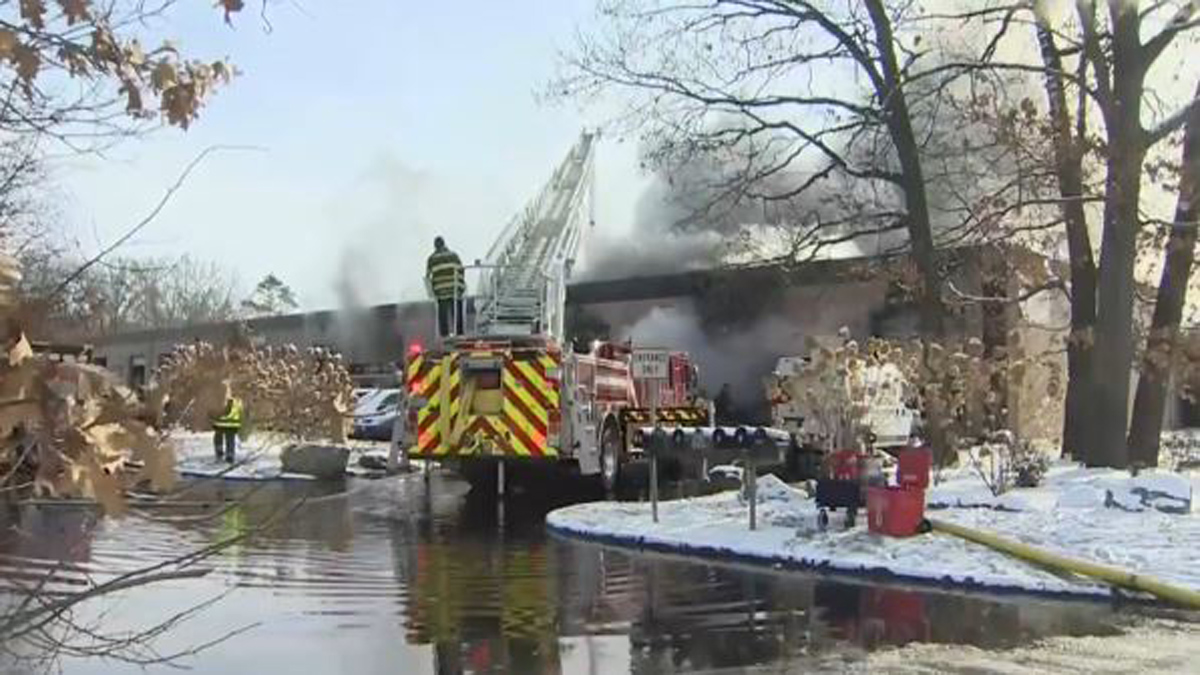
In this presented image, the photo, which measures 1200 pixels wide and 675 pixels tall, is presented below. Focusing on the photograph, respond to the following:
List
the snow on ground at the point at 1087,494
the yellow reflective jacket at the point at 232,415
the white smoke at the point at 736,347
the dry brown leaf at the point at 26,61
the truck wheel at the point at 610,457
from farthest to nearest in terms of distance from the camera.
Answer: the white smoke at the point at 736,347, the truck wheel at the point at 610,457, the snow on ground at the point at 1087,494, the dry brown leaf at the point at 26,61, the yellow reflective jacket at the point at 232,415

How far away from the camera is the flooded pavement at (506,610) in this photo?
7406 mm

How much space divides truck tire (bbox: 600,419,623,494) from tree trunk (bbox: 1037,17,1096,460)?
618 centimetres

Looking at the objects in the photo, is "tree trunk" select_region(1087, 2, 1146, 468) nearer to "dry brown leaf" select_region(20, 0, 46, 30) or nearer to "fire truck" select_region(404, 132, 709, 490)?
"fire truck" select_region(404, 132, 709, 490)

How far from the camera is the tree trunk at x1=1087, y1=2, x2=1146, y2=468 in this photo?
1576 centimetres

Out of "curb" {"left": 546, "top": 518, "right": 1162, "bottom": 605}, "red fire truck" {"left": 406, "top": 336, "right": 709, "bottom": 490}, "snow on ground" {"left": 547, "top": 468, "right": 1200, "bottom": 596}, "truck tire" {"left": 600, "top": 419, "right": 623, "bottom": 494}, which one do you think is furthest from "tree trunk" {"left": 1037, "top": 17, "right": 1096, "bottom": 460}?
"curb" {"left": 546, "top": 518, "right": 1162, "bottom": 605}

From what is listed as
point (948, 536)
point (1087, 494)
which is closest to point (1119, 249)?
point (1087, 494)

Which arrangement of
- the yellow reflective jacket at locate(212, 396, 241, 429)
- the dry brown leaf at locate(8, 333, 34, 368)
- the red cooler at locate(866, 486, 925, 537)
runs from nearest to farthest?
1. the dry brown leaf at locate(8, 333, 34, 368)
2. the yellow reflective jacket at locate(212, 396, 241, 429)
3. the red cooler at locate(866, 486, 925, 537)

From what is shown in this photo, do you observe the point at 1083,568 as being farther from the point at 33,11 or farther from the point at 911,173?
the point at 911,173

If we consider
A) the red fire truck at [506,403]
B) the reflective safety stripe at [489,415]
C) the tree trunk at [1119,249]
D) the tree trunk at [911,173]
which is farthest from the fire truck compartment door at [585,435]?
the tree trunk at [1119,249]

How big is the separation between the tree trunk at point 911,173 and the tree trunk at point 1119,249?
2.79 metres

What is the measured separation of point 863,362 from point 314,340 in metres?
36.6

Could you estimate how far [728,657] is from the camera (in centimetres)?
750

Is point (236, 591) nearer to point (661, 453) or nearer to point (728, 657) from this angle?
point (728, 657)

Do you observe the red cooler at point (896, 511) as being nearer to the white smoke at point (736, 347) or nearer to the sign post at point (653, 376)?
the sign post at point (653, 376)
